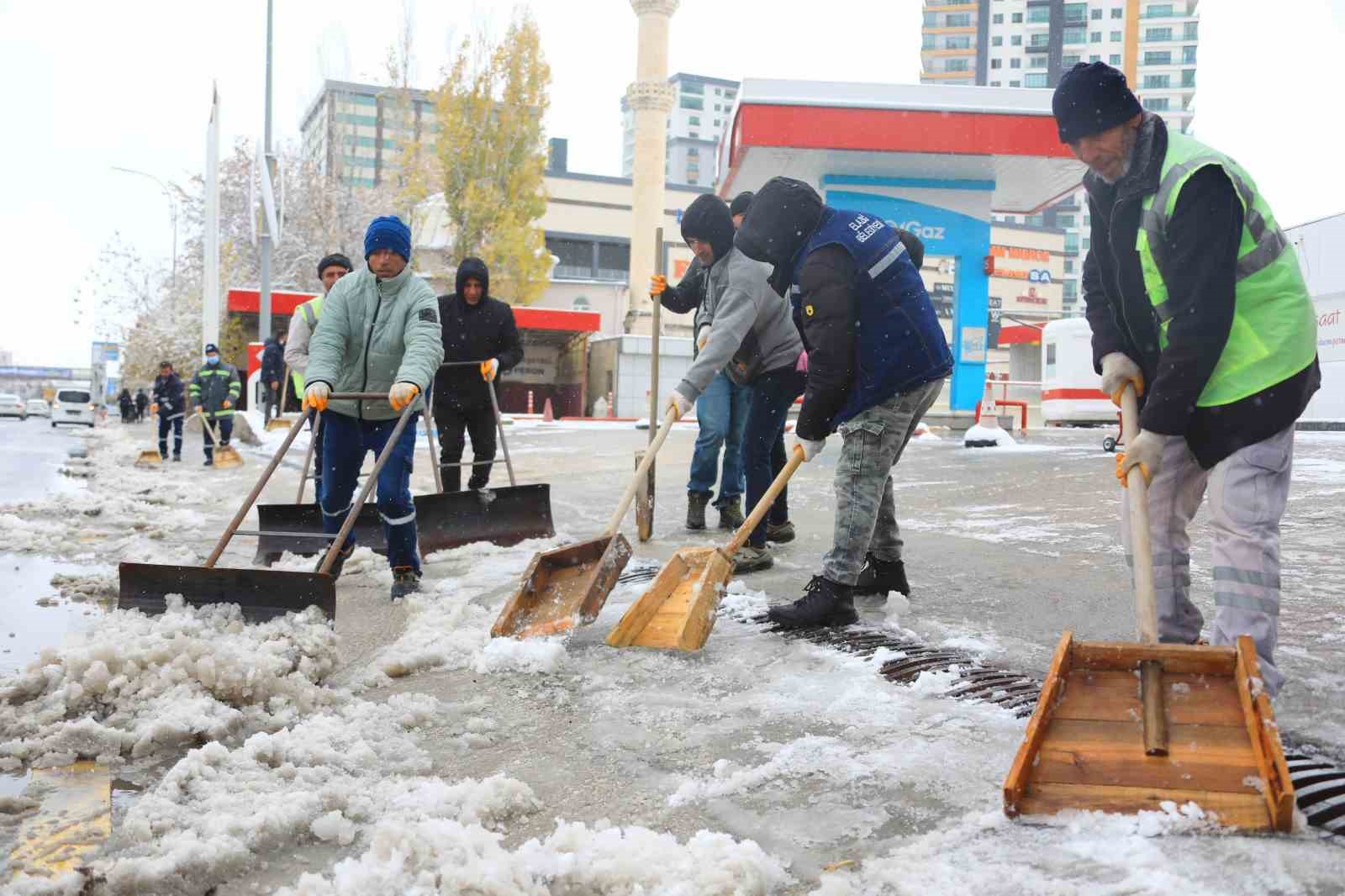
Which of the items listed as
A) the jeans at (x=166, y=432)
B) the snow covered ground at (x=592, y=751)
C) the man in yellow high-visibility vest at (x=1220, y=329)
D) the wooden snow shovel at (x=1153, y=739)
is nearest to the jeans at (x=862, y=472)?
the snow covered ground at (x=592, y=751)

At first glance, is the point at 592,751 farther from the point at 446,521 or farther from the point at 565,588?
the point at 446,521

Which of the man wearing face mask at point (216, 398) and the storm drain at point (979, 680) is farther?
the man wearing face mask at point (216, 398)

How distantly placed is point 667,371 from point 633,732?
29939mm

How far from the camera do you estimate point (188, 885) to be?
2.10m

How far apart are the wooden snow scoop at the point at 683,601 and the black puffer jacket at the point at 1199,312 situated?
143 cm

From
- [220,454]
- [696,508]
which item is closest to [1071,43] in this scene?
[220,454]

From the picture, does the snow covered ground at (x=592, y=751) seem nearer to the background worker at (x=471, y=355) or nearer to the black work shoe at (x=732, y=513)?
the black work shoe at (x=732, y=513)

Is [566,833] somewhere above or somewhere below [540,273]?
below

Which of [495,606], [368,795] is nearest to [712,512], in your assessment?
[495,606]

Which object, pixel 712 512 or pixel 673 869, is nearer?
pixel 673 869

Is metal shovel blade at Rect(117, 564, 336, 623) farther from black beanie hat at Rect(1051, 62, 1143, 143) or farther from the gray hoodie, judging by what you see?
black beanie hat at Rect(1051, 62, 1143, 143)

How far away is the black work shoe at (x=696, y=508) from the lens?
267 inches

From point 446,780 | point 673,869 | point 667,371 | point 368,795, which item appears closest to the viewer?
point 673,869

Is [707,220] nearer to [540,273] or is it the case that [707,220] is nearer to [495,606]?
[495,606]
